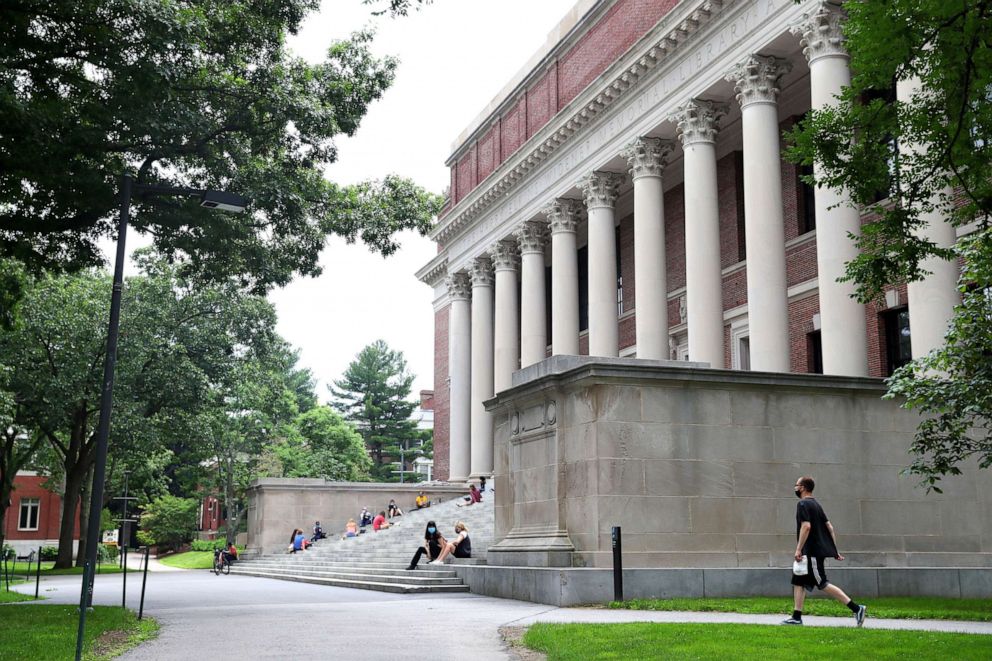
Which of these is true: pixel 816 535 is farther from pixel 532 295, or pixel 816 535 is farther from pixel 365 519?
pixel 365 519

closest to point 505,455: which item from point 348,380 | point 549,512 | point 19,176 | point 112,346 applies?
point 549,512

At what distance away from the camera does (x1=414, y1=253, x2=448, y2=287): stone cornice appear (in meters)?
56.2

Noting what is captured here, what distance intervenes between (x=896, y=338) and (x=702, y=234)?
20.2 ft

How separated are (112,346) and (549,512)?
27.0ft

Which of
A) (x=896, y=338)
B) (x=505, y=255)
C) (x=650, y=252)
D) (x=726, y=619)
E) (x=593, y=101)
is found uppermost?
(x=593, y=101)

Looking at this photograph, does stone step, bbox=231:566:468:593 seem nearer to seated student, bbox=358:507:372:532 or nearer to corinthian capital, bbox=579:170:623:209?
seated student, bbox=358:507:372:532

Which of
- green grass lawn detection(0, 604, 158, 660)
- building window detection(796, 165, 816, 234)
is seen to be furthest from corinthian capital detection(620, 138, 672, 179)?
green grass lawn detection(0, 604, 158, 660)

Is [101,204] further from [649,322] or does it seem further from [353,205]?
[649,322]

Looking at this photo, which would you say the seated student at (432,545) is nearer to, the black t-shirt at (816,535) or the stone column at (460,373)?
the black t-shirt at (816,535)

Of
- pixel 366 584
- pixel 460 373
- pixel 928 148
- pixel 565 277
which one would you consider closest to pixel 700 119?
pixel 565 277

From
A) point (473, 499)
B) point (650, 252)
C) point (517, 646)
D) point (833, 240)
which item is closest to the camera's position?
point (517, 646)

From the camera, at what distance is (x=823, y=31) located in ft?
83.6

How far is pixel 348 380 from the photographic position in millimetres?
116375

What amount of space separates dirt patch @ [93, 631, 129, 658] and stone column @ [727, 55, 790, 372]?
57.4 feet
